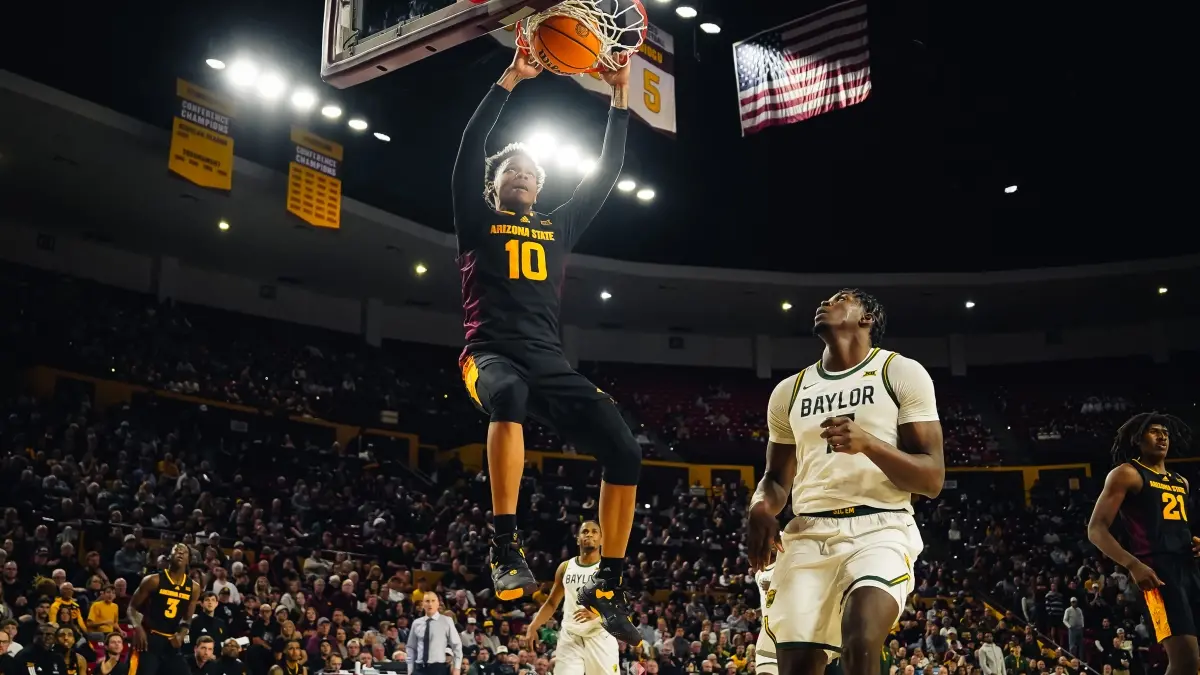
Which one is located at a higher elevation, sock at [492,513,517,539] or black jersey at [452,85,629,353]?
black jersey at [452,85,629,353]

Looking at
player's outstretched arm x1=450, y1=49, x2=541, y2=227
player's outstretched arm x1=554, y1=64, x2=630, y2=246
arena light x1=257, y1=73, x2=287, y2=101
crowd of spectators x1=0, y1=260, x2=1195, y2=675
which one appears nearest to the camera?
player's outstretched arm x1=450, y1=49, x2=541, y2=227

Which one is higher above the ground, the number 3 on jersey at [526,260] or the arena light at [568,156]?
the arena light at [568,156]

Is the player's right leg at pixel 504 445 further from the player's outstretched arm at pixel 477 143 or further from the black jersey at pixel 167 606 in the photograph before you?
the black jersey at pixel 167 606

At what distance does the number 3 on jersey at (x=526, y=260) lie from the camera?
564 cm

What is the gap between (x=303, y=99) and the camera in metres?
20.8

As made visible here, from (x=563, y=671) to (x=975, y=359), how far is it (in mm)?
28367

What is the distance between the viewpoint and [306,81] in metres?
20.5

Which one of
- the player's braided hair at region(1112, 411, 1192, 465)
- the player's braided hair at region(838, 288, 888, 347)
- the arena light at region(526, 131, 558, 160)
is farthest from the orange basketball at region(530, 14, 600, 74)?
the arena light at region(526, 131, 558, 160)

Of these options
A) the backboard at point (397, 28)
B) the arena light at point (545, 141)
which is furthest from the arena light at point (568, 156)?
the backboard at point (397, 28)

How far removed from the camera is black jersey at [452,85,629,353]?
557cm

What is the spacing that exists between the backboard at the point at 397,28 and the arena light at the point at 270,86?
13.8 metres

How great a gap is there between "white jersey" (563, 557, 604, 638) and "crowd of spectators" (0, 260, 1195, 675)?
3.42 m

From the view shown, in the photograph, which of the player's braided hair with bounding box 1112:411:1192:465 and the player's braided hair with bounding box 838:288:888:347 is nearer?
the player's braided hair with bounding box 838:288:888:347

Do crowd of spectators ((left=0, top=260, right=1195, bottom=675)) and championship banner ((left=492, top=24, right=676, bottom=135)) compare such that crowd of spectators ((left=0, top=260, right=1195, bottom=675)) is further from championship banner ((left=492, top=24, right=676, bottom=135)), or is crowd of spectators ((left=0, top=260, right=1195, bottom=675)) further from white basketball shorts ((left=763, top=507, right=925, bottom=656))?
white basketball shorts ((left=763, top=507, right=925, bottom=656))
